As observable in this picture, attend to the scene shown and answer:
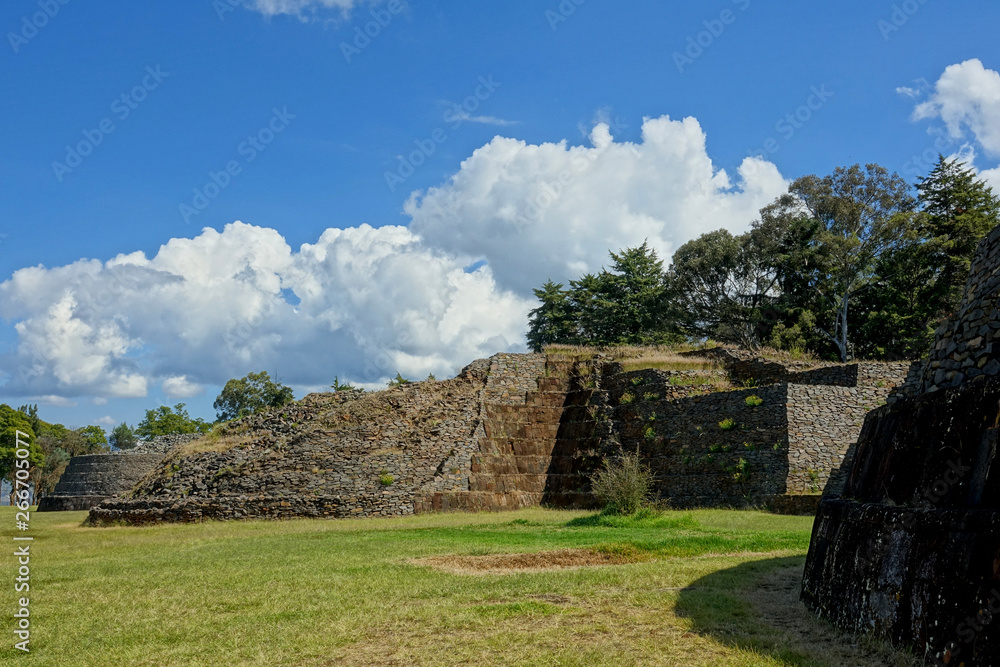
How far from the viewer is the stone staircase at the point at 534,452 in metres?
26.4

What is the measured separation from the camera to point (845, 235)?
41.4 m

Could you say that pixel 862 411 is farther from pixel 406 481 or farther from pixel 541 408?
pixel 406 481

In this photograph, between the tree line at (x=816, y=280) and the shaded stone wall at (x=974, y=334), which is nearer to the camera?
the shaded stone wall at (x=974, y=334)

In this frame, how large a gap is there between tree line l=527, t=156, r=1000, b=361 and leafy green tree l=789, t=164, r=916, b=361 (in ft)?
0.22

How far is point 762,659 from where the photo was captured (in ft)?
17.4

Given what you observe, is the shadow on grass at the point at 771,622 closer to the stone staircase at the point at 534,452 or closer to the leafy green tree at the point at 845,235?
the stone staircase at the point at 534,452

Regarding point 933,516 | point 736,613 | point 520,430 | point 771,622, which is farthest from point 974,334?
point 520,430

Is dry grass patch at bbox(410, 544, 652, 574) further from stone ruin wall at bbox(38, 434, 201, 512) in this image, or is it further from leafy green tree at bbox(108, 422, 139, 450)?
leafy green tree at bbox(108, 422, 139, 450)

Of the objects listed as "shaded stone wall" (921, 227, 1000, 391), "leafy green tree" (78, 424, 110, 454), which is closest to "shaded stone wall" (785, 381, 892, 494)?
"shaded stone wall" (921, 227, 1000, 391)

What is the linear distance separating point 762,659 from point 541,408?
25.6 m

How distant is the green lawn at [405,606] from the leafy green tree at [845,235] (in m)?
29.0

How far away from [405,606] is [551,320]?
44004 millimetres

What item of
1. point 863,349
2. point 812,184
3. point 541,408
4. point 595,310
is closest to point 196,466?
point 541,408

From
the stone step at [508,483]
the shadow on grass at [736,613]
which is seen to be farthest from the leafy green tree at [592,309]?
the shadow on grass at [736,613]
